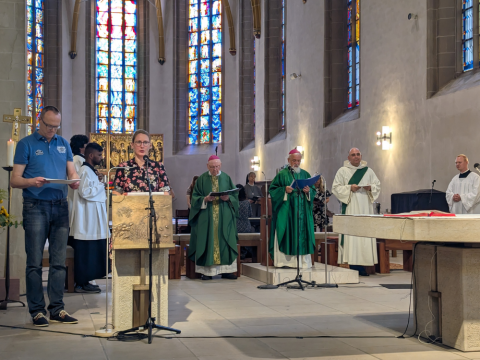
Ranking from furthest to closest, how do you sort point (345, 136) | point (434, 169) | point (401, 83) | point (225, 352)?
1. point (345, 136)
2. point (401, 83)
3. point (434, 169)
4. point (225, 352)

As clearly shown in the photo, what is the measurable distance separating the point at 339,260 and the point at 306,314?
3.43 meters

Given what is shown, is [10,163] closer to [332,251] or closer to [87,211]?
[87,211]

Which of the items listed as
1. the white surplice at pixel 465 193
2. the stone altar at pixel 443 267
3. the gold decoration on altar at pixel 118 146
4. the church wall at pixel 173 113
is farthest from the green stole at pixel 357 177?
the church wall at pixel 173 113

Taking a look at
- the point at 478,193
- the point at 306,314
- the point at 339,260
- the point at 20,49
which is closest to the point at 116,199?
the point at 306,314

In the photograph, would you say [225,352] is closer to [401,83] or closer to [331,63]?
[401,83]

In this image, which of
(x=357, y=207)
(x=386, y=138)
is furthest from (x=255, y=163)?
(x=357, y=207)

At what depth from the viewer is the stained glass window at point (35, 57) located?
2162cm

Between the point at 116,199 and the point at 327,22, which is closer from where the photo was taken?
the point at 116,199

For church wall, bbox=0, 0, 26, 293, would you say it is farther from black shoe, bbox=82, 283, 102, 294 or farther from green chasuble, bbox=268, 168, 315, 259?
green chasuble, bbox=268, 168, 315, 259

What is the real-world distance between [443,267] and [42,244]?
310 centimetres

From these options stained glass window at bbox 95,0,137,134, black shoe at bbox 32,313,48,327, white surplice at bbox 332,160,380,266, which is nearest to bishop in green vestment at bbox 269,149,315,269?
white surplice at bbox 332,160,380,266

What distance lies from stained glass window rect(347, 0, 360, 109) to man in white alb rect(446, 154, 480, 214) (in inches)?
222

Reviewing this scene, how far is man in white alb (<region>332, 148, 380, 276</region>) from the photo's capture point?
902cm

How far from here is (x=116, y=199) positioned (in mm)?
5098
